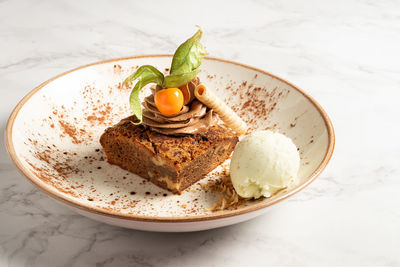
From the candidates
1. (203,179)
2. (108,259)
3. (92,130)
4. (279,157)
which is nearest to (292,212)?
(279,157)

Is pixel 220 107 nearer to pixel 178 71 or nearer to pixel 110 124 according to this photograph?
pixel 178 71

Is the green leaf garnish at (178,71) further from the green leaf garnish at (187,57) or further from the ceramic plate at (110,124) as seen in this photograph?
the ceramic plate at (110,124)

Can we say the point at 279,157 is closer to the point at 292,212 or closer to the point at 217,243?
the point at 292,212

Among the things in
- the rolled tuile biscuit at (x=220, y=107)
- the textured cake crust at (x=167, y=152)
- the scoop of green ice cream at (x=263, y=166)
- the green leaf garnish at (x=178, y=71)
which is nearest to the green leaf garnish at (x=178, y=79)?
the green leaf garnish at (x=178, y=71)

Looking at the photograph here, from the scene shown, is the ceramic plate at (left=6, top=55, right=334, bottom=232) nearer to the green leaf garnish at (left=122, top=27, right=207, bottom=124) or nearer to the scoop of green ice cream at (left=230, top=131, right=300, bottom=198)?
the scoop of green ice cream at (left=230, top=131, right=300, bottom=198)

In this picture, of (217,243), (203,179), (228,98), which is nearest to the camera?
(217,243)

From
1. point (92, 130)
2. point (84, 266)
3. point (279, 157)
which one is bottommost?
point (84, 266)

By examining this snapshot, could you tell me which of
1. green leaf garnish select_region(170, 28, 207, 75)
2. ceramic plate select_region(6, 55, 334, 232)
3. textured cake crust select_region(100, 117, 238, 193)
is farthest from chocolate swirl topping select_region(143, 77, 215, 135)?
ceramic plate select_region(6, 55, 334, 232)
